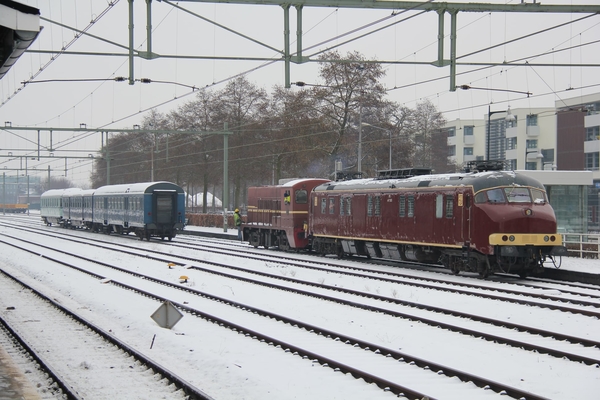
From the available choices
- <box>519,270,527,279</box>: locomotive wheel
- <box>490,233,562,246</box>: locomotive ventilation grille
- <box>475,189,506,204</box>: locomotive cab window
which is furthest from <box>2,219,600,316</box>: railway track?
<box>475,189,506,204</box>: locomotive cab window

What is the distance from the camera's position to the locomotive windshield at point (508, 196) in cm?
2086

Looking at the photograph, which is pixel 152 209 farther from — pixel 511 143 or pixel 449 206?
pixel 511 143

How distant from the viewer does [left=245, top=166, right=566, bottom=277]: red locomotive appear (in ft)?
67.4

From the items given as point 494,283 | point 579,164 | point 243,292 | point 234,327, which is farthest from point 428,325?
point 579,164

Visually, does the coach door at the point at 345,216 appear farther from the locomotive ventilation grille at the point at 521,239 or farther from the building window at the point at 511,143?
the building window at the point at 511,143

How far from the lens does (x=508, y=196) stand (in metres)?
21.0

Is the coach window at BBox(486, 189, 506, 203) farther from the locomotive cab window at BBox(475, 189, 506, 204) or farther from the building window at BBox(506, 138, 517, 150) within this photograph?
the building window at BBox(506, 138, 517, 150)

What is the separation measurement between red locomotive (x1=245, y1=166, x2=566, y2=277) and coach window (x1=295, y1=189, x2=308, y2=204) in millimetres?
3631

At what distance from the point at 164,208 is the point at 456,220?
23.8 m

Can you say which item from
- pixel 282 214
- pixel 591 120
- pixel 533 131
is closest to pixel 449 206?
pixel 282 214

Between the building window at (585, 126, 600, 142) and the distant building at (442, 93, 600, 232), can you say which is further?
the building window at (585, 126, 600, 142)

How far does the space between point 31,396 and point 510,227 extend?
1481cm

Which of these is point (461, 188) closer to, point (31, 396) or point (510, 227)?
point (510, 227)

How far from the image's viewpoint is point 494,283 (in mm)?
20391
